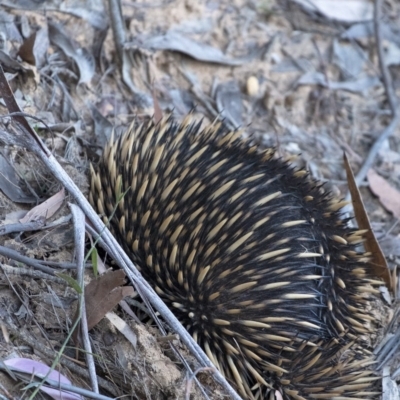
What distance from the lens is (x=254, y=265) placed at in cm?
237

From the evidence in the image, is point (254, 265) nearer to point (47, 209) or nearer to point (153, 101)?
point (47, 209)

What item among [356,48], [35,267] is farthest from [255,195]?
[356,48]

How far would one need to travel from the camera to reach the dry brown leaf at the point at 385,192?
3.80 meters

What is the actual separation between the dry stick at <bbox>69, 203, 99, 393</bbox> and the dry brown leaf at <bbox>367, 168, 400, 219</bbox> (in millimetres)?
2216

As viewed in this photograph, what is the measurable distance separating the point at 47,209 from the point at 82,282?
583 millimetres

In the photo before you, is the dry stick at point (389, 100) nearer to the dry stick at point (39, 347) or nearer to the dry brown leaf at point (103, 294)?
the dry brown leaf at point (103, 294)

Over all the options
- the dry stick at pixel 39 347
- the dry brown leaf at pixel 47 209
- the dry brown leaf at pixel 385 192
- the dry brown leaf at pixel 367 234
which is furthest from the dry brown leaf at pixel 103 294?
the dry brown leaf at pixel 385 192

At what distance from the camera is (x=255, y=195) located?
2.46 metres

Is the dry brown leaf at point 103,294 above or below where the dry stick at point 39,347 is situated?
above

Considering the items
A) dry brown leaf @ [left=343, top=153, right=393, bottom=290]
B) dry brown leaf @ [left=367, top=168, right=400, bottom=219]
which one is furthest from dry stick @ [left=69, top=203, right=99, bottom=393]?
dry brown leaf @ [left=367, top=168, right=400, bottom=219]

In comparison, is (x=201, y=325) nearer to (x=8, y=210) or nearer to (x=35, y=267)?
(x=35, y=267)

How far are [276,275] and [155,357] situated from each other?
54 cm

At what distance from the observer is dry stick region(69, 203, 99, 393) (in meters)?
2.06

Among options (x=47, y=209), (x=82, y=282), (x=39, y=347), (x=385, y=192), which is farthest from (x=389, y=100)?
(x=39, y=347)
